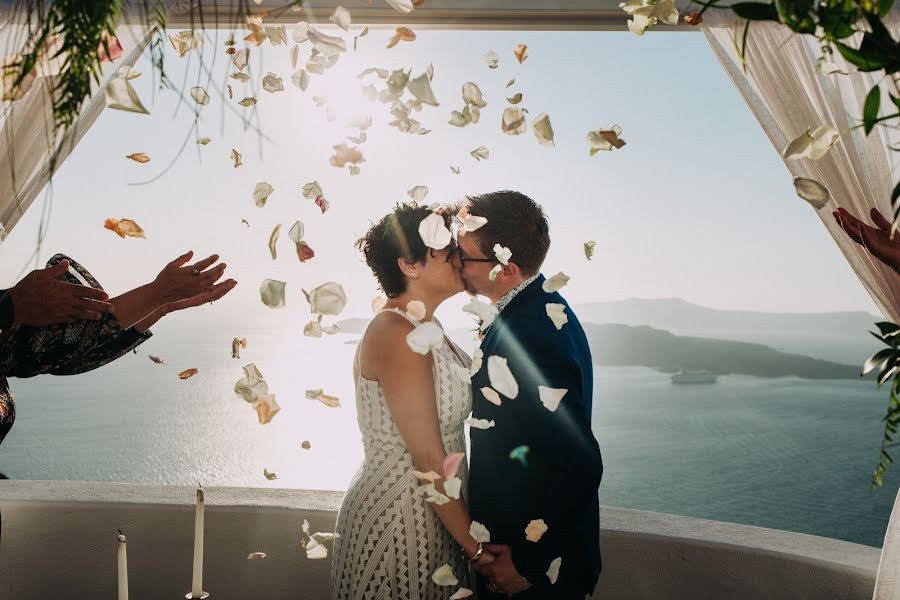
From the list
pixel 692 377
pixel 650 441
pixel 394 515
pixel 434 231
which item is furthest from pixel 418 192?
pixel 692 377

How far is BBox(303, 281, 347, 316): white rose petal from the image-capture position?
4.12 feet

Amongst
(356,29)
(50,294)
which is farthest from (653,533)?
(356,29)

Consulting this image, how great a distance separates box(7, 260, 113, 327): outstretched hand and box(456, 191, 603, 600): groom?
31.2 inches

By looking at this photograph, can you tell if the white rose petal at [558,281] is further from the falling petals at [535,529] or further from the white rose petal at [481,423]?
the falling petals at [535,529]

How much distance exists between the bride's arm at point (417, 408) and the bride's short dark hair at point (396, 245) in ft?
0.56

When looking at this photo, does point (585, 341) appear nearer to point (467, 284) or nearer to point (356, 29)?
point (467, 284)

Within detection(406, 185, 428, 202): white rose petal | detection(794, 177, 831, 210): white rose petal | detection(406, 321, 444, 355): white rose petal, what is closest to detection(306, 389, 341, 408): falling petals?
detection(406, 321, 444, 355): white rose petal

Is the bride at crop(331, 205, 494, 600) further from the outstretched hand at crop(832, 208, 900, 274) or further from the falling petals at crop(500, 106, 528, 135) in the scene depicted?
the outstretched hand at crop(832, 208, 900, 274)

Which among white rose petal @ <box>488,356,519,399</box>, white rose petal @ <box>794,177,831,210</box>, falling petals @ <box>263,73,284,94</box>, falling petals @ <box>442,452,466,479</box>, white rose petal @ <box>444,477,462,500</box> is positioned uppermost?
falling petals @ <box>263,73,284,94</box>

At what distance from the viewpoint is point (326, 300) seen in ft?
4.14

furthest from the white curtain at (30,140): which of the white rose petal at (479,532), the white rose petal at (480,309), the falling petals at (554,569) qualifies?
the falling petals at (554,569)

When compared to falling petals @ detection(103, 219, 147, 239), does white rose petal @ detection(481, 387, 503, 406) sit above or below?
below

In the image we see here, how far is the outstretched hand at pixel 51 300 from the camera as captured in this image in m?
1.26

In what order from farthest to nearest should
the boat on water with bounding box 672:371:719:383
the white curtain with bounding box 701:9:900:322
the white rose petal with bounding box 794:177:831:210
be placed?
the boat on water with bounding box 672:371:719:383, the white curtain with bounding box 701:9:900:322, the white rose petal with bounding box 794:177:831:210
